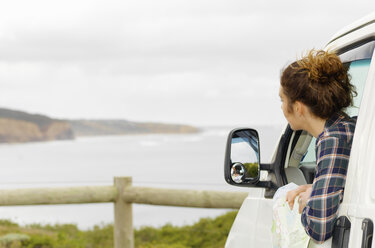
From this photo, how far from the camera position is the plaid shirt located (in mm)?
1748

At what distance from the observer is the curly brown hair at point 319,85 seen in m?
1.88

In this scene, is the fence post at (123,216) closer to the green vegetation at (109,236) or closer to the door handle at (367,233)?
the green vegetation at (109,236)

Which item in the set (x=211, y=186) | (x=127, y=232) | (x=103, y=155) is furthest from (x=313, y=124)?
(x=103, y=155)

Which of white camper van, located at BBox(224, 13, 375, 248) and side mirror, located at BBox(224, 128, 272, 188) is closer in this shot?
white camper van, located at BBox(224, 13, 375, 248)

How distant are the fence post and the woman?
448 centimetres

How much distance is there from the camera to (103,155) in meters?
69.6

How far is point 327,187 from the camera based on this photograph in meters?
1.75

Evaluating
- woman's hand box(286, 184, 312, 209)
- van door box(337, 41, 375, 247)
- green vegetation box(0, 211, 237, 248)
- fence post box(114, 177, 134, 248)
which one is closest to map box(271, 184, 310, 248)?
woman's hand box(286, 184, 312, 209)

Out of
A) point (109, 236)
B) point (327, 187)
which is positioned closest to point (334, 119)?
point (327, 187)

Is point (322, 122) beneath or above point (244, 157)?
above

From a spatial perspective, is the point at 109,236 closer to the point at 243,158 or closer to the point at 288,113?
the point at 243,158

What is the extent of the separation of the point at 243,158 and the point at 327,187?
65cm

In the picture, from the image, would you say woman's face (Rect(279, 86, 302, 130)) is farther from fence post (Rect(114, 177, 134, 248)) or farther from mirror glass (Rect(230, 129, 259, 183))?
fence post (Rect(114, 177, 134, 248))

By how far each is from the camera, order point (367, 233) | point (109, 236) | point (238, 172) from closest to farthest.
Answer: point (367, 233) → point (238, 172) → point (109, 236)
